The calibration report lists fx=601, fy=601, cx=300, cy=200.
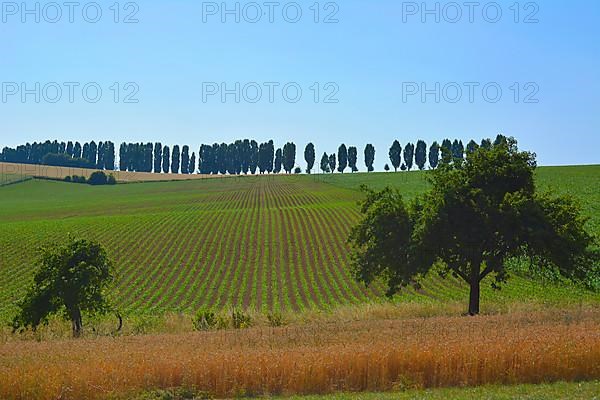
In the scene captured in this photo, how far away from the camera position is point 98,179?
552ft

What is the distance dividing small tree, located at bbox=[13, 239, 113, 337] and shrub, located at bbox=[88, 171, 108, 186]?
14872 cm

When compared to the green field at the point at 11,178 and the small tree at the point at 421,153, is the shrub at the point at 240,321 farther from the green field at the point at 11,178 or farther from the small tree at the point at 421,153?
the small tree at the point at 421,153

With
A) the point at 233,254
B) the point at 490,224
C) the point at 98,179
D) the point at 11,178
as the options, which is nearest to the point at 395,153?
the point at 98,179

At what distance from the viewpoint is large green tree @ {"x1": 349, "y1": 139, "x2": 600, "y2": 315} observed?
2564 centimetres

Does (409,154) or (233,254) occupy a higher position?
(409,154)

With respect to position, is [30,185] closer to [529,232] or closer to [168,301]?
[168,301]

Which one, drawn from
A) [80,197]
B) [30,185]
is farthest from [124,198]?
[30,185]

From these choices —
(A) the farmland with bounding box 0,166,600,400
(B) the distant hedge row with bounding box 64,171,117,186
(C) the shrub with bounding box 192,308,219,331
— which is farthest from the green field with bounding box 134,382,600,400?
(B) the distant hedge row with bounding box 64,171,117,186

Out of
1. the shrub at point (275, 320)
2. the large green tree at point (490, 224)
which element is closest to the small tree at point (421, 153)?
the large green tree at point (490, 224)

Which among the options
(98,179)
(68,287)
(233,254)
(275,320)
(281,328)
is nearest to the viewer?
(281,328)

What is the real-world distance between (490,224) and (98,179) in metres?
157

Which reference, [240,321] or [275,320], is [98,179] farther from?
[275,320]

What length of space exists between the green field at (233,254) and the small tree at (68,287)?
242 inches

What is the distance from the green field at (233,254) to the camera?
37.9 m
